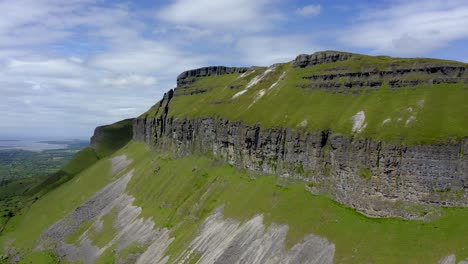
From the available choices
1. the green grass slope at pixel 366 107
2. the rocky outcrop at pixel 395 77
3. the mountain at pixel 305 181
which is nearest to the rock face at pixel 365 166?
the mountain at pixel 305 181

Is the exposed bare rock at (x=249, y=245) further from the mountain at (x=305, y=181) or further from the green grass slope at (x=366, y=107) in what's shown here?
the green grass slope at (x=366, y=107)

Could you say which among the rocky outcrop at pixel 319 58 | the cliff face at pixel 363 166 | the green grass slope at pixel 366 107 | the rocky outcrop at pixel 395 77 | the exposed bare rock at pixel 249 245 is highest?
the rocky outcrop at pixel 319 58

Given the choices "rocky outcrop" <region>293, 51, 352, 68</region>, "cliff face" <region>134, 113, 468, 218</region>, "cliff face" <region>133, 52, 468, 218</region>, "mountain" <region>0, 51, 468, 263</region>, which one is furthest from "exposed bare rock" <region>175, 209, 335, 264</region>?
"rocky outcrop" <region>293, 51, 352, 68</region>

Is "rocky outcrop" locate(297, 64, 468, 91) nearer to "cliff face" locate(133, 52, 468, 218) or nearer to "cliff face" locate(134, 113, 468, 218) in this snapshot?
"cliff face" locate(133, 52, 468, 218)

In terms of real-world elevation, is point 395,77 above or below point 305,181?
above

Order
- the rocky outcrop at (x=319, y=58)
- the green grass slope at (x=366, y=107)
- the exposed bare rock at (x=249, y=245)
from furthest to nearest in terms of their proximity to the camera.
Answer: the rocky outcrop at (x=319, y=58) < the green grass slope at (x=366, y=107) < the exposed bare rock at (x=249, y=245)

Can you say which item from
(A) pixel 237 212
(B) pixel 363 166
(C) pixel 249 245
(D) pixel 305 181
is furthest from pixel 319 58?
(C) pixel 249 245

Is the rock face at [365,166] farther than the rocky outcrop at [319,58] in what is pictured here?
No

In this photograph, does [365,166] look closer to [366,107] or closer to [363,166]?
[363,166]

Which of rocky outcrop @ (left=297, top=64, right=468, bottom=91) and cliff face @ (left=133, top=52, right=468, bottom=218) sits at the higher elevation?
rocky outcrop @ (left=297, top=64, right=468, bottom=91)
